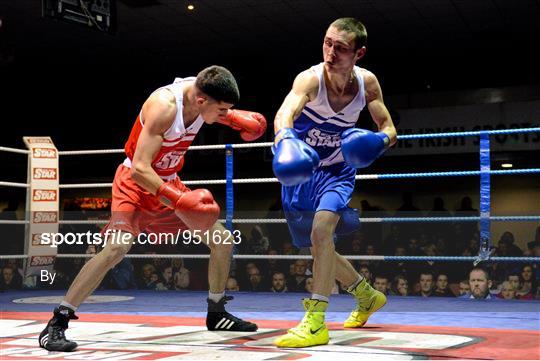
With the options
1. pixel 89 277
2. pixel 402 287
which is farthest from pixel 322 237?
pixel 402 287

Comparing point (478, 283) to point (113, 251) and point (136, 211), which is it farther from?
point (113, 251)

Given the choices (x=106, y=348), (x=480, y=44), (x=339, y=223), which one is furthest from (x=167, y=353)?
(x=480, y=44)

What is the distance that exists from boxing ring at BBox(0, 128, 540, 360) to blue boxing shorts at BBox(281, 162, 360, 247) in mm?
428

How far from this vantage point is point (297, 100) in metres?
2.68

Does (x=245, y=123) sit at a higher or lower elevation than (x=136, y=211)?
higher

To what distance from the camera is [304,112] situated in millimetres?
2896

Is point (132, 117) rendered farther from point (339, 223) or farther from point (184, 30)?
point (339, 223)

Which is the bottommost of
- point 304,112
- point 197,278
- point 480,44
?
point 197,278

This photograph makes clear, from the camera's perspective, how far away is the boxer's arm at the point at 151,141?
2625mm

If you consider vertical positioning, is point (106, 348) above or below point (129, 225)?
below

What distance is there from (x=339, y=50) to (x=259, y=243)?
5.78 m

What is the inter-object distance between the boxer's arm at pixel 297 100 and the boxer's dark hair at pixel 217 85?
0.63 feet

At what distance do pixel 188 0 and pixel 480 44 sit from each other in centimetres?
395

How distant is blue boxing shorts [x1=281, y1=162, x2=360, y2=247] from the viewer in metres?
2.90
